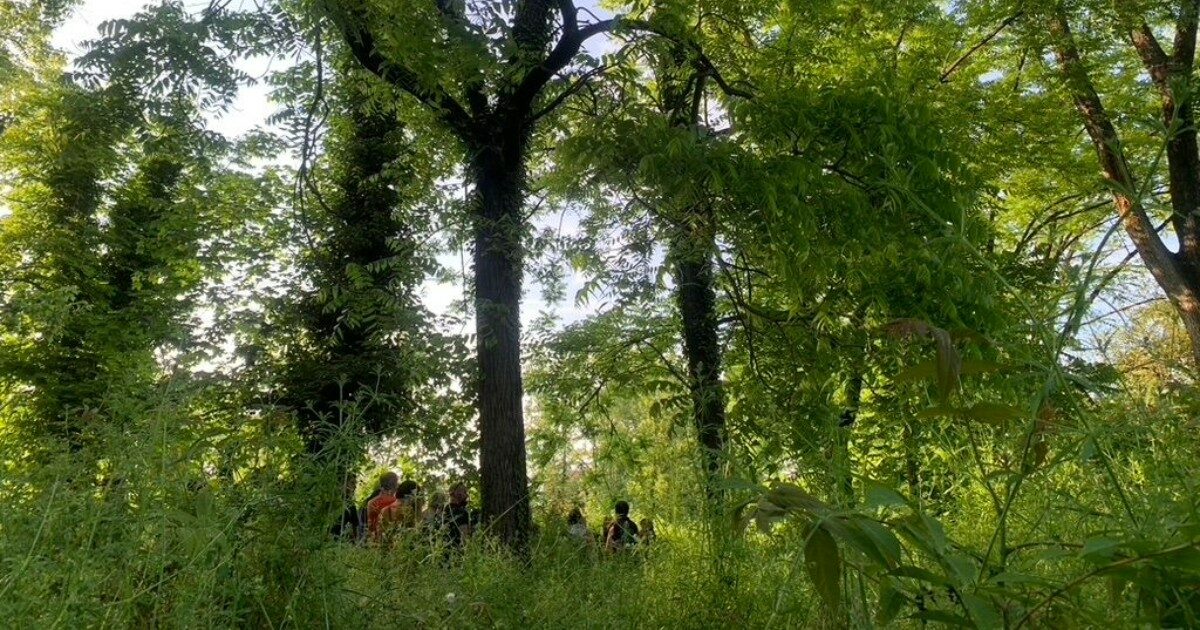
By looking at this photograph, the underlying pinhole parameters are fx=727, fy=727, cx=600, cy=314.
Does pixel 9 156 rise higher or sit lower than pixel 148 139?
higher

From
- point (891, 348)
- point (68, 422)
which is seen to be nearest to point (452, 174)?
point (891, 348)

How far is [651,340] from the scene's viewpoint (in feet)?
27.4

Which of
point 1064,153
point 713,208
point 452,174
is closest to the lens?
point 713,208

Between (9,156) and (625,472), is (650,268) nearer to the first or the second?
(625,472)

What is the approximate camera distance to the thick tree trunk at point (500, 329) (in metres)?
6.52

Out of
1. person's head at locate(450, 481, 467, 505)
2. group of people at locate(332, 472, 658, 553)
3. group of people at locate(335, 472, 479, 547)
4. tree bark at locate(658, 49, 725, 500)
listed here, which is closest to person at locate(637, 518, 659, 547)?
group of people at locate(332, 472, 658, 553)

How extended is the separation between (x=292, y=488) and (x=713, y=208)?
4.13 meters

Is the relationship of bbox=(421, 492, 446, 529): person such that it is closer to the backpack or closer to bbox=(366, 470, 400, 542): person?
the backpack

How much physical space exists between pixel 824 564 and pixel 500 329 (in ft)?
19.9

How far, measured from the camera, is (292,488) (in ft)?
7.86

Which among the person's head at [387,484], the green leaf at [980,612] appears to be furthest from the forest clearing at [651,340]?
the person's head at [387,484]

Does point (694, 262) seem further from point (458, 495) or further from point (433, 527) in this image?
point (433, 527)

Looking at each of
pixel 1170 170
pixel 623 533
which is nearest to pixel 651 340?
pixel 623 533

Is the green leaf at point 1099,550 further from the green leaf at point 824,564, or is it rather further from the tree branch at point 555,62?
the tree branch at point 555,62
